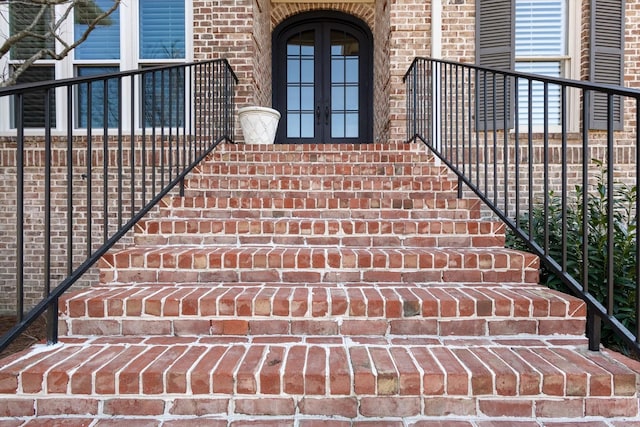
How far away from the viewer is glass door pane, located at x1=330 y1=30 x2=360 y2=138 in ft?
18.2

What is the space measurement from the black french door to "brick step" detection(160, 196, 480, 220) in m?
2.96

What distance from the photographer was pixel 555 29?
4.55 metres

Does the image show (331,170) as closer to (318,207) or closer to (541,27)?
(318,207)

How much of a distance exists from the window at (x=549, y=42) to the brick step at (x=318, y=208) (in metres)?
1.92

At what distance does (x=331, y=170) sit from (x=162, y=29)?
10.4 ft

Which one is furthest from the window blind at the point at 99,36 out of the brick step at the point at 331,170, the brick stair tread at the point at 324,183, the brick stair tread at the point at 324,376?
the brick stair tread at the point at 324,376

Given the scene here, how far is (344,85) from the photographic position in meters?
5.57

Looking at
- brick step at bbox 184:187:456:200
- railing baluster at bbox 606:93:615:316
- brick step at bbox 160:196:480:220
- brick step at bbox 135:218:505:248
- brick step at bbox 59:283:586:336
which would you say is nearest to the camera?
railing baluster at bbox 606:93:615:316

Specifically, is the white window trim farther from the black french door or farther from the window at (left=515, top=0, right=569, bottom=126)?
the window at (left=515, top=0, right=569, bottom=126)

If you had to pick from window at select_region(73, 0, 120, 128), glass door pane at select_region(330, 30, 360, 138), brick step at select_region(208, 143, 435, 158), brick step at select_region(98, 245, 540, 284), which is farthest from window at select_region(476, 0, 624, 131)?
window at select_region(73, 0, 120, 128)

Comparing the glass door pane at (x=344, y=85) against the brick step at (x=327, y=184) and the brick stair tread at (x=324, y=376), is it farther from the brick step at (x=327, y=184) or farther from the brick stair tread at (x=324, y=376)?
the brick stair tread at (x=324, y=376)

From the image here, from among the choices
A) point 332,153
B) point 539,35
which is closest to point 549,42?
point 539,35

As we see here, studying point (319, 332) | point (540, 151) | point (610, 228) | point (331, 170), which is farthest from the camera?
point (540, 151)

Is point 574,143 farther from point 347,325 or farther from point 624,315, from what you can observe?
point 347,325
